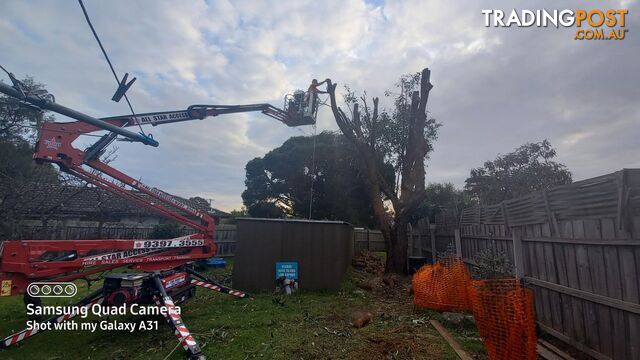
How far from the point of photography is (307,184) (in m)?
23.2

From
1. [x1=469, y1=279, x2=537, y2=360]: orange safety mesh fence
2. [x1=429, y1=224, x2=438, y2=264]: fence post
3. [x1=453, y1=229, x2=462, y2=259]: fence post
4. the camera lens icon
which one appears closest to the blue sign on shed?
the camera lens icon

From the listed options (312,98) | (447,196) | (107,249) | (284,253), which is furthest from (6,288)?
(447,196)

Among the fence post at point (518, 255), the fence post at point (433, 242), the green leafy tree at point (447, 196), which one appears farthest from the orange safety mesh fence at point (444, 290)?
the green leafy tree at point (447, 196)

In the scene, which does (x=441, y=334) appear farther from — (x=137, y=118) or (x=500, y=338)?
(x=137, y=118)

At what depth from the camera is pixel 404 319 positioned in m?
6.33

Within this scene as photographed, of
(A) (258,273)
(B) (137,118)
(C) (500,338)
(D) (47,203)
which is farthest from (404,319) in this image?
(D) (47,203)

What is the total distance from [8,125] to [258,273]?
11206 millimetres

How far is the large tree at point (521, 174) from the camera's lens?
2167 cm

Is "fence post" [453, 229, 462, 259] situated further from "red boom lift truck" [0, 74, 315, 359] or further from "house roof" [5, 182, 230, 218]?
"house roof" [5, 182, 230, 218]

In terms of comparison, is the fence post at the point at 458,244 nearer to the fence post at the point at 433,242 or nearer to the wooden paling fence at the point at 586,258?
the fence post at the point at 433,242

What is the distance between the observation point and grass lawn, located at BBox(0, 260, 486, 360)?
4.64m

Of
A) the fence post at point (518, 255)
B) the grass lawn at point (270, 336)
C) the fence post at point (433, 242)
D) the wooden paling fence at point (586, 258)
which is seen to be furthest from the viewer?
the fence post at point (433, 242)

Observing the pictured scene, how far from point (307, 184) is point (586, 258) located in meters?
19.4

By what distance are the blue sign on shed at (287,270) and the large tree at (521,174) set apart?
1945 centimetres
